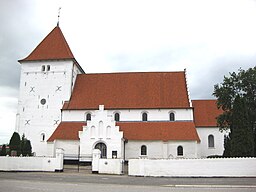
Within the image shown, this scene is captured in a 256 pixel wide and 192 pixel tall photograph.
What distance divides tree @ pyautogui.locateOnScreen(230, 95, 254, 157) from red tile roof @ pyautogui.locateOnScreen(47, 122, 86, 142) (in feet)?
53.1

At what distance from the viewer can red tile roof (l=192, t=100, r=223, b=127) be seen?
36.4 m

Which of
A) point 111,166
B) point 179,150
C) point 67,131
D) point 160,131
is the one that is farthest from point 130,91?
point 111,166

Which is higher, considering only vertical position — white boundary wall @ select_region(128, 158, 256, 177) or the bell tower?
the bell tower

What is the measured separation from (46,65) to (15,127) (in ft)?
27.8

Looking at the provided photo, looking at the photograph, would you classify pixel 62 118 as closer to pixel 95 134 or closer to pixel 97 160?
pixel 95 134

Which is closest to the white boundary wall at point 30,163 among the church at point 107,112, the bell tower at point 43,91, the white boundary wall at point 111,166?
the white boundary wall at point 111,166

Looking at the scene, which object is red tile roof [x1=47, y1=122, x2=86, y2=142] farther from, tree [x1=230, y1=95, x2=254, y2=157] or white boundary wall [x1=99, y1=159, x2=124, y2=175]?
tree [x1=230, y1=95, x2=254, y2=157]

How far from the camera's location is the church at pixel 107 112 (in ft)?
102

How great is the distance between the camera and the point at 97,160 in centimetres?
2461

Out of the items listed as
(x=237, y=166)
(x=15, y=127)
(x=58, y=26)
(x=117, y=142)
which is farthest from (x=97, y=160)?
(x=58, y=26)

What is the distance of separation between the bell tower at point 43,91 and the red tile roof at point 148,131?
261cm

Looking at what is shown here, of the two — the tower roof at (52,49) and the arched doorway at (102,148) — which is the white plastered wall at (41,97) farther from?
the arched doorway at (102,148)

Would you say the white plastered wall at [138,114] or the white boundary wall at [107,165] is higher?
the white plastered wall at [138,114]

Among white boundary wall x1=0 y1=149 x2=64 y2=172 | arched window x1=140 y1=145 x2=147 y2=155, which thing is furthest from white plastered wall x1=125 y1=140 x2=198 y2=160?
white boundary wall x1=0 y1=149 x2=64 y2=172
